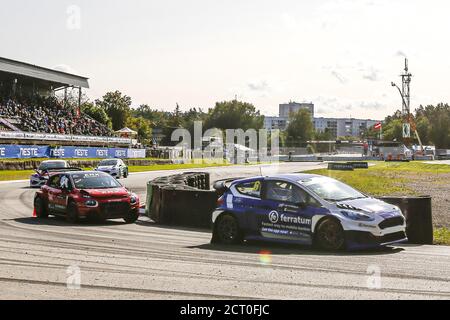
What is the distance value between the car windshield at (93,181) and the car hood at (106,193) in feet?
1.12

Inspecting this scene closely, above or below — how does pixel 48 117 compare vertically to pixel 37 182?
above

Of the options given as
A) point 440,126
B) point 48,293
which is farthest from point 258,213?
point 440,126

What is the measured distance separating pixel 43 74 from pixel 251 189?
54.4 metres

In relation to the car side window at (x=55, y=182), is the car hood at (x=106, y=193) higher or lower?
lower

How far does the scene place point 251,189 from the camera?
11.9 meters

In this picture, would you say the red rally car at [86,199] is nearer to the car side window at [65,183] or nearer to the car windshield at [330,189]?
Result: the car side window at [65,183]

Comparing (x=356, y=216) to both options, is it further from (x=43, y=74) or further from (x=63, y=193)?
(x=43, y=74)

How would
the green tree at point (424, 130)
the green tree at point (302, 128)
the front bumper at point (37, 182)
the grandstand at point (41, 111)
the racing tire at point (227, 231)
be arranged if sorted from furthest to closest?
the green tree at point (302, 128), the green tree at point (424, 130), the grandstand at point (41, 111), the front bumper at point (37, 182), the racing tire at point (227, 231)

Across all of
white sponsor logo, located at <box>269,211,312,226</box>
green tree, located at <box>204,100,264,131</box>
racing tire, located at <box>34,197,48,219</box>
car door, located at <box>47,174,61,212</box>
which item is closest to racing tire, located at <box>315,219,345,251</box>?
white sponsor logo, located at <box>269,211,312,226</box>

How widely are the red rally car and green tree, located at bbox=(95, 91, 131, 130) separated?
106m

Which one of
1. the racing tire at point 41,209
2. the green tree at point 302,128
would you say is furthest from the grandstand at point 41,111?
the green tree at point 302,128

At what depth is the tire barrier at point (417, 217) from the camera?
479 inches

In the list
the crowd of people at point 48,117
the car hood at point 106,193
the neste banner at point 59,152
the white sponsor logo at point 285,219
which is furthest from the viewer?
the crowd of people at point 48,117

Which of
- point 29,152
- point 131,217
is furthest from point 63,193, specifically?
point 29,152
